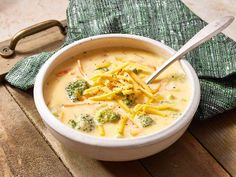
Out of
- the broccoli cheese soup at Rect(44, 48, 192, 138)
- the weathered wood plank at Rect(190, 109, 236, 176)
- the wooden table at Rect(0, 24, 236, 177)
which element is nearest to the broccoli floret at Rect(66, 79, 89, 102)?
the broccoli cheese soup at Rect(44, 48, 192, 138)

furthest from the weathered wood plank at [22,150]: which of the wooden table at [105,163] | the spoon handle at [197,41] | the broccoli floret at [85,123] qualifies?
the spoon handle at [197,41]

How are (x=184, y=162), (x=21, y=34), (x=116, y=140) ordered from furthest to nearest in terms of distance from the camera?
(x=21, y=34), (x=184, y=162), (x=116, y=140)

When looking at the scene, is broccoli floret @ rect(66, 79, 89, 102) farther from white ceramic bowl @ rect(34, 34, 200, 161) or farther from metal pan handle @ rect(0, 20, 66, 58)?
metal pan handle @ rect(0, 20, 66, 58)

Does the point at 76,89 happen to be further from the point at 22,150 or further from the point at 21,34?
the point at 21,34

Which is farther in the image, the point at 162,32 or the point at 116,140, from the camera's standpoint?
the point at 162,32

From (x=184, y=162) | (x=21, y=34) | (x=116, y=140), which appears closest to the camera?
(x=116, y=140)

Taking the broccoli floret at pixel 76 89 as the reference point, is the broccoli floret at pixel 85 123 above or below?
below

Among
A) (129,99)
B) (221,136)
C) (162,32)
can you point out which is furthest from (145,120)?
(162,32)

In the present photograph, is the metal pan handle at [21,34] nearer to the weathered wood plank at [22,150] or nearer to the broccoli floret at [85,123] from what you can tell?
the weathered wood plank at [22,150]
